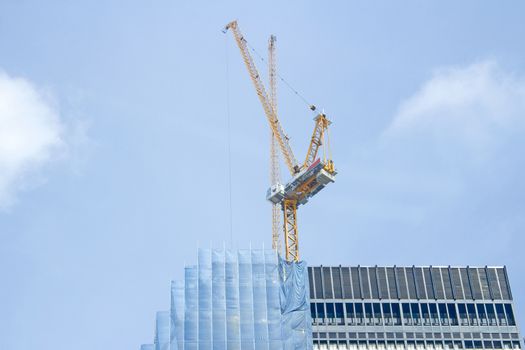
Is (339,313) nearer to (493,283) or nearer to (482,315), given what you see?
(482,315)

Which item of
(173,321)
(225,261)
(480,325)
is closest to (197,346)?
(173,321)

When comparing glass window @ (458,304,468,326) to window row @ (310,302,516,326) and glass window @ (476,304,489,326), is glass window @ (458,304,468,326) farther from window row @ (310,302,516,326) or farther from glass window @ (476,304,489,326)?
glass window @ (476,304,489,326)

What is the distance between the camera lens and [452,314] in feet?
577

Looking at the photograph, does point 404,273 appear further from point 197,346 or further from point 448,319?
point 197,346

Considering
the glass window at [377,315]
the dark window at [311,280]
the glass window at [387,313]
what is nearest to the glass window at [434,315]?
the glass window at [387,313]

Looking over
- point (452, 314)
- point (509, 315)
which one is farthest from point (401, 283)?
point (509, 315)

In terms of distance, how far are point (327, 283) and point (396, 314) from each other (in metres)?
14.8

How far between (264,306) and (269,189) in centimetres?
4597

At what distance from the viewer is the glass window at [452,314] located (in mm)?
175125

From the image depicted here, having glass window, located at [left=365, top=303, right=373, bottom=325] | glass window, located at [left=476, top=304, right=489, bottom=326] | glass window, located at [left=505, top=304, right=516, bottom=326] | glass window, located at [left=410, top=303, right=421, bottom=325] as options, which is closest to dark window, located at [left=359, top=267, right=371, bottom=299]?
glass window, located at [left=365, top=303, right=373, bottom=325]

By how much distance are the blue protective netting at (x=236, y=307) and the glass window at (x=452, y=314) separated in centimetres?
3255

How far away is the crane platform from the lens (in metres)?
189

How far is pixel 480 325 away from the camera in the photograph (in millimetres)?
175000

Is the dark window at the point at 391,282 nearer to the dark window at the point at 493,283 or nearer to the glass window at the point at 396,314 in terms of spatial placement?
the glass window at the point at 396,314
